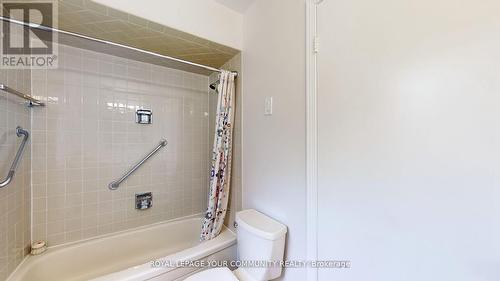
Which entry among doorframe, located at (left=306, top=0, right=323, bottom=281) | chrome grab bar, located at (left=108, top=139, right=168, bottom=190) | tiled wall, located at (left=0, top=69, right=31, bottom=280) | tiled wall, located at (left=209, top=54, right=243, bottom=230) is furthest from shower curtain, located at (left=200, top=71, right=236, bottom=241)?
tiled wall, located at (left=0, top=69, right=31, bottom=280)

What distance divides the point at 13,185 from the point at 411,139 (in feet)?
6.98

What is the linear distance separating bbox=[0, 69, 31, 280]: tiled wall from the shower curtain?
1.14 meters

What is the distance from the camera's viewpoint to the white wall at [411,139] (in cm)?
55

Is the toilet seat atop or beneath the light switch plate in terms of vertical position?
beneath

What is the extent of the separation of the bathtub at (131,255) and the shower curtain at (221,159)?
13 cm

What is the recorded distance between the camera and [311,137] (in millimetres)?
1013

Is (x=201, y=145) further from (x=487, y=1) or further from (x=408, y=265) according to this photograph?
(x=487, y=1)

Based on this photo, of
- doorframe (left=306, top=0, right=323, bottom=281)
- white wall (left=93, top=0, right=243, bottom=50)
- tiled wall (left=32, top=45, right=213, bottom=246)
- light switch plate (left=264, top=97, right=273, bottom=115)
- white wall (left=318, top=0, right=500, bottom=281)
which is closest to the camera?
white wall (left=318, top=0, right=500, bottom=281)

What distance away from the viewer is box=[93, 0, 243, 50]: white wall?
120 cm

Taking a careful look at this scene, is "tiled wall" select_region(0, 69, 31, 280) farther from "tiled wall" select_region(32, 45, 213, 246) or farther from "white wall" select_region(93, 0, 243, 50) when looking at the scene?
"white wall" select_region(93, 0, 243, 50)

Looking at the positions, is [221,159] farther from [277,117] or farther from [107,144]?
[107,144]

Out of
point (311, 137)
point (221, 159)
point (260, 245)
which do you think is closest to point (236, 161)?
point (221, 159)

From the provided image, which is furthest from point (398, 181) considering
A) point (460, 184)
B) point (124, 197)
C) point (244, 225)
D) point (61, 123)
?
point (61, 123)

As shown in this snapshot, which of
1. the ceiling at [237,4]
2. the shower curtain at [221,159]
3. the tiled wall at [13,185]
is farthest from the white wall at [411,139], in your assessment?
the tiled wall at [13,185]
